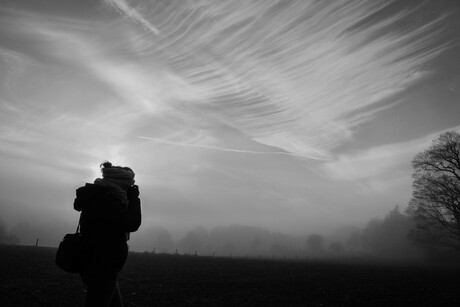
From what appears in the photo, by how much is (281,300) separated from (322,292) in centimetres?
362

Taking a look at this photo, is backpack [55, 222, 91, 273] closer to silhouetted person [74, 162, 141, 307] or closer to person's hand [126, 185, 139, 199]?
silhouetted person [74, 162, 141, 307]

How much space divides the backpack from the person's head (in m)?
0.86

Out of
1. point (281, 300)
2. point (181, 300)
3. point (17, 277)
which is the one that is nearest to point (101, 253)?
point (181, 300)

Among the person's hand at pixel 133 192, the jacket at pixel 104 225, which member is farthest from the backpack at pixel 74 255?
the person's hand at pixel 133 192

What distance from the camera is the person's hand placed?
3908mm

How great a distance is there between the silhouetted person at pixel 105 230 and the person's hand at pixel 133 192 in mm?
85

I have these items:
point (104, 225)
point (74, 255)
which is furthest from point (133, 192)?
point (74, 255)

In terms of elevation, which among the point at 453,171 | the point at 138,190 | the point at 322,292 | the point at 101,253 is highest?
the point at 453,171

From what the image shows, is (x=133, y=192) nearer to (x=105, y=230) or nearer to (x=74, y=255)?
(x=105, y=230)

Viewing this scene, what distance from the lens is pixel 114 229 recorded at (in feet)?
11.6

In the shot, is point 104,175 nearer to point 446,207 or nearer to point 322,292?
point 322,292

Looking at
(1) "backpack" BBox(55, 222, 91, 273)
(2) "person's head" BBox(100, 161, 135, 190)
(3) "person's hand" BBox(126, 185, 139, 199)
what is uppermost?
(2) "person's head" BBox(100, 161, 135, 190)

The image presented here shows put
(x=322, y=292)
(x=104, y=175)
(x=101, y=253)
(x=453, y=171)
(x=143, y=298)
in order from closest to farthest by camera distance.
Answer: (x=101, y=253), (x=104, y=175), (x=143, y=298), (x=322, y=292), (x=453, y=171)

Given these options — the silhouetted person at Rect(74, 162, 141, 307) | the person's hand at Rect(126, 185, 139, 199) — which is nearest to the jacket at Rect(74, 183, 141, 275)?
the silhouetted person at Rect(74, 162, 141, 307)
